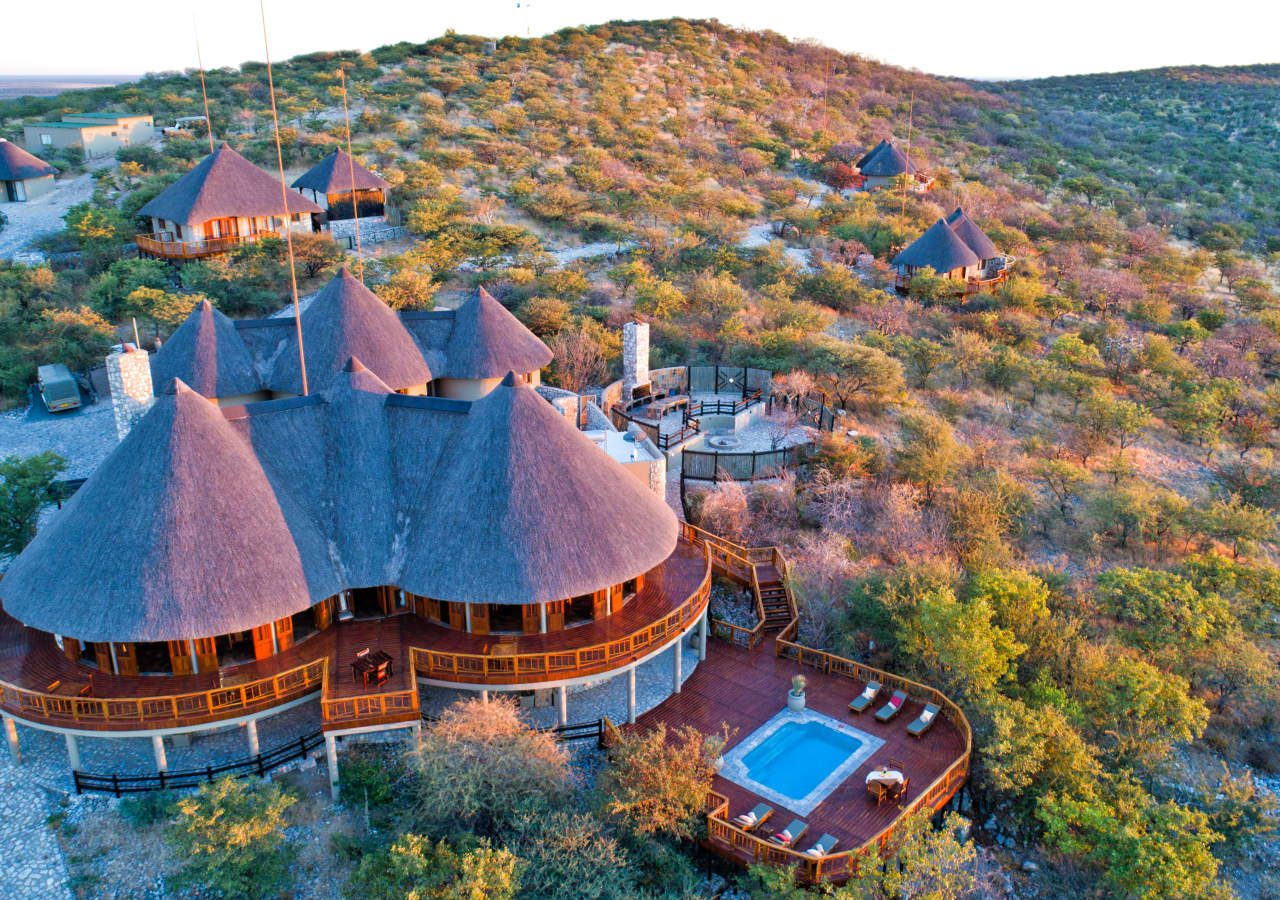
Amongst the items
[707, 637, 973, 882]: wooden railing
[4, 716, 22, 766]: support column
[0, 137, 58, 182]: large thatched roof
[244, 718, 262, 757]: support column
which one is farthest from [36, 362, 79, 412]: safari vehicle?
[0, 137, 58, 182]: large thatched roof

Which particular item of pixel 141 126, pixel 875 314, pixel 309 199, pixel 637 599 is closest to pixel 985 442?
pixel 875 314

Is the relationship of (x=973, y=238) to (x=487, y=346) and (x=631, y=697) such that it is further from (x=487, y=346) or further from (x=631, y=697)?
(x=631, y=697)

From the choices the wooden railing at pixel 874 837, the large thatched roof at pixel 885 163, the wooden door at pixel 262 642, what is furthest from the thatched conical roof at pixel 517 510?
the large thatched roof at pixel 885 163

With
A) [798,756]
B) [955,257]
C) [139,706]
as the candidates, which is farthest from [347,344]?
[955,257]

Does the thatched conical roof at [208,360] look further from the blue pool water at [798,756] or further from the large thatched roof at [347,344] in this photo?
the blue pool water at [798,756]

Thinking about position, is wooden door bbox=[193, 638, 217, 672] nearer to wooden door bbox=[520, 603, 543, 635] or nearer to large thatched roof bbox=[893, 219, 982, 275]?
wooden door bbox=[520, 603, 543, 635]
